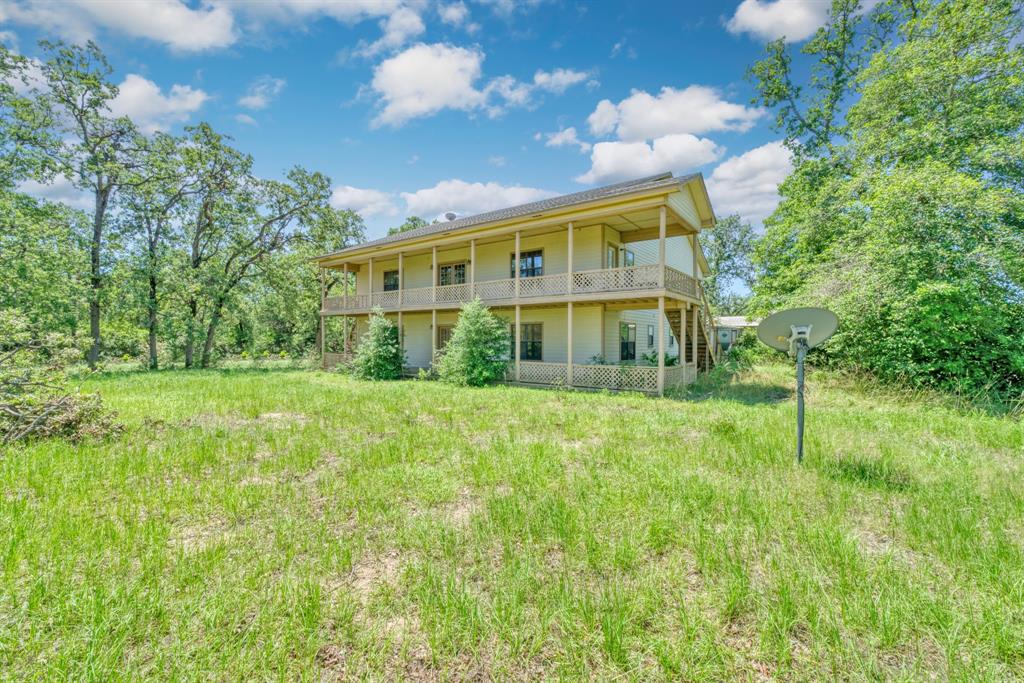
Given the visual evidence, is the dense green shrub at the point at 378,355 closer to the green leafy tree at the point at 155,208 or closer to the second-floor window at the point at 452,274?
the second-floor window at the point at 452,274

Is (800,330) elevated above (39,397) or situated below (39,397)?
above

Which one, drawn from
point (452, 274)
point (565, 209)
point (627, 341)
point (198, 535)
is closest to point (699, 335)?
point (627, 341)

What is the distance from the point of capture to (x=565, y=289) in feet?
45.9

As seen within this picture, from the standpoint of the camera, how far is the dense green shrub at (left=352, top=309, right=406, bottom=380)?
56.2 feet

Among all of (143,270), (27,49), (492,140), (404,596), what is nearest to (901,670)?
(404,596)

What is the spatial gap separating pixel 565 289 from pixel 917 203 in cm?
1010

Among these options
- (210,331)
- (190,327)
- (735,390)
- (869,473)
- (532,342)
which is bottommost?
(869,473)

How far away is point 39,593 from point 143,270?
25.1 meters

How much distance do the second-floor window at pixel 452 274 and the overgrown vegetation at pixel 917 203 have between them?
13.7 m

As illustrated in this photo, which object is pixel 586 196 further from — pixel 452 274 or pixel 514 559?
pixel 514 559

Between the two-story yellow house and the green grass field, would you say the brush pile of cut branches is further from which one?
the two-story yellow house

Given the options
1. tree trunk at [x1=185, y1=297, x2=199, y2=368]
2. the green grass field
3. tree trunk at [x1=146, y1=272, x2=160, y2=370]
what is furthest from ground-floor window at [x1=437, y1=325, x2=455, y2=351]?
tree trunk at [x1=146, y1=272, x2=160, y2=370]

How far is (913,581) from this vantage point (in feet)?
9.73

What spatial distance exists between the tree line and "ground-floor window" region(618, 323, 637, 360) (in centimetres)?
Result: 2124
